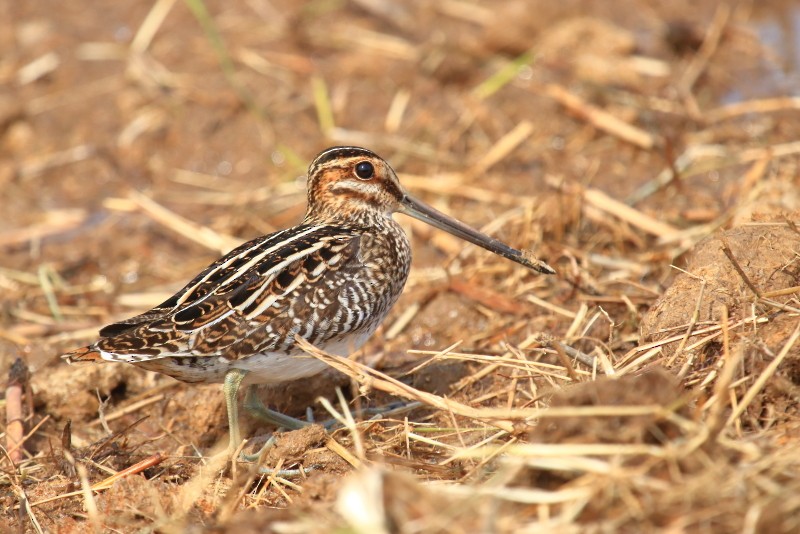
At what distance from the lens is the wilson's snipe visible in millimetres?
4406

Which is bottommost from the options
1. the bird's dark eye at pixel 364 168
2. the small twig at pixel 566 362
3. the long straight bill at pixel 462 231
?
the small twig at pixel 566 362

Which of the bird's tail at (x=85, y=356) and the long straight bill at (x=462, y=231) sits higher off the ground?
the long straight bill at (x=462, y=231)

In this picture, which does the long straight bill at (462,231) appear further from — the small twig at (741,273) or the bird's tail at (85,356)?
the bird's tail at (85,356)

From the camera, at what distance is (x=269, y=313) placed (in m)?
4.43

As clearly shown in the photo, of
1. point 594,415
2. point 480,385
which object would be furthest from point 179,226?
point 594,415

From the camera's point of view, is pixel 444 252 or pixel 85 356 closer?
pixel 85 356

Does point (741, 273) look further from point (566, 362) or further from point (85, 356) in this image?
point (85, 356)

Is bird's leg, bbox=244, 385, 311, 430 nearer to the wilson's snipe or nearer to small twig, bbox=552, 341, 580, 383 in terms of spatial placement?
the wilson's snipe

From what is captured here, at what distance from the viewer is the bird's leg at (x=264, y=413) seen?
16.3ft

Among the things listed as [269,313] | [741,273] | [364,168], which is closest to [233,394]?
[269,313]

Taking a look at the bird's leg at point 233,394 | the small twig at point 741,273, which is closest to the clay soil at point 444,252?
the small twig at point 741,273

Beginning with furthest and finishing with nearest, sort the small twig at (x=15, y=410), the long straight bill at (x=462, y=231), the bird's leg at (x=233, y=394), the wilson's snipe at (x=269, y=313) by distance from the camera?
the long straight bill at (x=462, y=231) < the small twig at (x=15, y=410) < the bird's leg at (x=233, y=394) < the wilson's snipe at (x=269, y=313)

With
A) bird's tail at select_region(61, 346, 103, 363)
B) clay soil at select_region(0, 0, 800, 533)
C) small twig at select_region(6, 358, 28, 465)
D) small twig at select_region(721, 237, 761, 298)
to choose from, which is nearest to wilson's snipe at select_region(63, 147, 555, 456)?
bird's tail at select_region(61, 346, 103, 363)

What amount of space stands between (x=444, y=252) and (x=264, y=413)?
202cm
